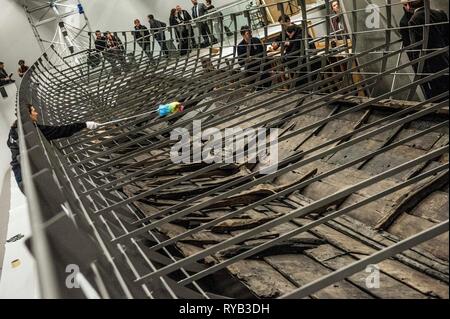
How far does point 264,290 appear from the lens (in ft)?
6.48

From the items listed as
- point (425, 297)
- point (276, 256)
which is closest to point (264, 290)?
point (276, 256)

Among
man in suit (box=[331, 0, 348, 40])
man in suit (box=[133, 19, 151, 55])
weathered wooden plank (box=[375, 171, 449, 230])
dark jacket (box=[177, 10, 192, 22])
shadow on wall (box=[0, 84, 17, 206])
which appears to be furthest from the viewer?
dark jacket (box=[177, 10, 192, 22])

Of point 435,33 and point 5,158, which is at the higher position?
point 435,33

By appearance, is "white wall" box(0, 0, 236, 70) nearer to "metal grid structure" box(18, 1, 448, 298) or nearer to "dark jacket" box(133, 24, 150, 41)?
"dark jacket" box(133, 24, 150, 41)

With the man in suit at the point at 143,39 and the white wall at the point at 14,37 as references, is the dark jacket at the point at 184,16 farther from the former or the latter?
the white wall at the point at 14,37

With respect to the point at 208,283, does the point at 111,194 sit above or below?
above

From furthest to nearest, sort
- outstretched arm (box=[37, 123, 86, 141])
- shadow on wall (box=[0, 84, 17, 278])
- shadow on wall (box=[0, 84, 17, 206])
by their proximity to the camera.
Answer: shadow on wall (box=[0, 84, 17, 206]) < shadow on wall (box=[0, 84, 17, 278]) < outstretched arm (box=[37, 123, 86, 141])

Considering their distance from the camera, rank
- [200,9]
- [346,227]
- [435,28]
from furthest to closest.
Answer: [200,9] → [435,28] → [346,227]

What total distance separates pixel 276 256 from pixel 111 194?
125 cm

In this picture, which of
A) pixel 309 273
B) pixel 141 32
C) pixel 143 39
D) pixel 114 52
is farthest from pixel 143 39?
pixel 309 273

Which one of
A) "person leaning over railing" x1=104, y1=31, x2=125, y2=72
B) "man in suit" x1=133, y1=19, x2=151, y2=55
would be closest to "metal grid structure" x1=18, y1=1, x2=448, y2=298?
"man in suit" x1=133, y1=19, x2=151, y2=55

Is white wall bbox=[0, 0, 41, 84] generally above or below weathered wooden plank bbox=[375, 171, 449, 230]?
above

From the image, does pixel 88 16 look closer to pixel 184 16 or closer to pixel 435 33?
pixel 184 16

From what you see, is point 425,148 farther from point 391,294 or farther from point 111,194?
point 111,194
